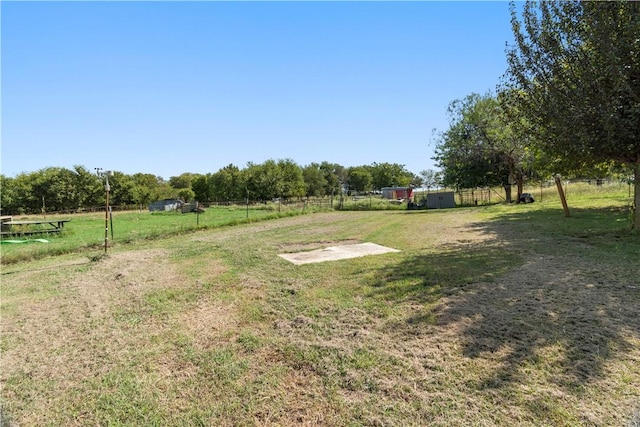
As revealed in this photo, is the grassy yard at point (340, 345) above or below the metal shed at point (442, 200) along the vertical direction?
below

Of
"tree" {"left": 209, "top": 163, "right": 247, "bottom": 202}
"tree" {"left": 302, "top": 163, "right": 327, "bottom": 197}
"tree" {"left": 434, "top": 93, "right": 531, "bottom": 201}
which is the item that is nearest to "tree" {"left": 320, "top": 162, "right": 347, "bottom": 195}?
"tree" {"left": 302, "top": 163, "right": 327, "bottom": 197}

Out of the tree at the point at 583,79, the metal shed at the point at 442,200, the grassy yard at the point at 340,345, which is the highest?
the tree at the point at 583,79

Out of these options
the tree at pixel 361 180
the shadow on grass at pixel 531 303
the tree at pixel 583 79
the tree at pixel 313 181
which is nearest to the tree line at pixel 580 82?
the tree at pixel 583 79

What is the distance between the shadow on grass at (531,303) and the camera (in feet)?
8.34

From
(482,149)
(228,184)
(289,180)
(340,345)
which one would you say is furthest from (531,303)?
(228,184)

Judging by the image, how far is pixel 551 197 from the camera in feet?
80.1

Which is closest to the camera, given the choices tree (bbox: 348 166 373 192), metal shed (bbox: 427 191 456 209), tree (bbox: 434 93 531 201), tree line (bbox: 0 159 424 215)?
tree (bbox: 434 93 531 201)

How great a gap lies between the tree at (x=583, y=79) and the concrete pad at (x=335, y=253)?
4.81m

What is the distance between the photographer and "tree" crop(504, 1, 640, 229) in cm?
644

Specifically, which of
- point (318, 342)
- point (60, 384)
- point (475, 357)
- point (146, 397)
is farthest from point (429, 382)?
point (60, 384)

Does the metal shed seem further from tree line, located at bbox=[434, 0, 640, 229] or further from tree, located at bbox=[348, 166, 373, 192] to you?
tree, located at bbox=[348, 166, 373, 192]

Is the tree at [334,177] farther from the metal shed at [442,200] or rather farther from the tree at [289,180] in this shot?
the metal shed at [442,200]

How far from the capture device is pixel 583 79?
6902 mm

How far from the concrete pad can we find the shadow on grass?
1.30 m
